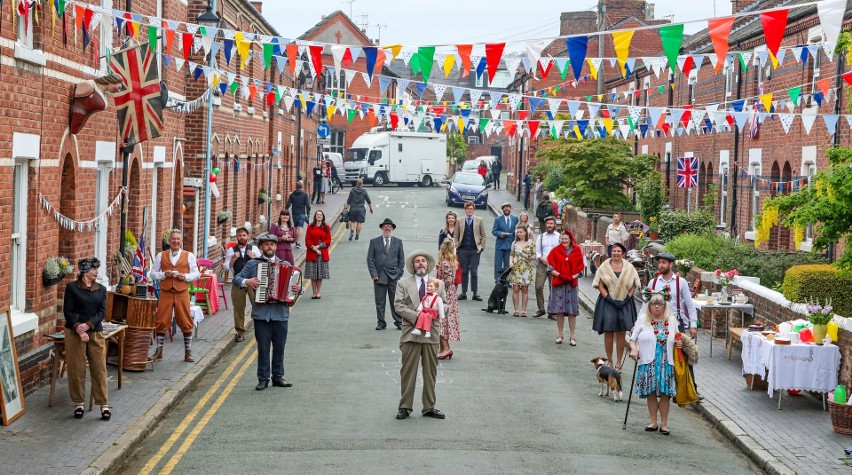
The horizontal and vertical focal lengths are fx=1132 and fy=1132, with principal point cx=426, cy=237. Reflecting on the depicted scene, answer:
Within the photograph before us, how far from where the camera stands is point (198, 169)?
27797 mm

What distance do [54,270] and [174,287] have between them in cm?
202

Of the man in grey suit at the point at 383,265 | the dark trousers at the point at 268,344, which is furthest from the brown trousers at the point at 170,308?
the man in grey suit at the point at 383,265

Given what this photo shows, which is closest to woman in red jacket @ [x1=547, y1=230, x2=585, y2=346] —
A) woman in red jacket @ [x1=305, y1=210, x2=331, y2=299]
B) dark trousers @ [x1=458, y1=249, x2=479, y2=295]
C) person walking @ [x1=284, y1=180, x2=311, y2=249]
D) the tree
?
dark trousers @ [x1=458, y1=249, x2=479, y2=295]

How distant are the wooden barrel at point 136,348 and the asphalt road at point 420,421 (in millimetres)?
974

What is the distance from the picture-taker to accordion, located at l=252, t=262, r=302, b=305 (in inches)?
569

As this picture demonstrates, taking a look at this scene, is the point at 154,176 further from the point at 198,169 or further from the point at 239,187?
the point at 239,187

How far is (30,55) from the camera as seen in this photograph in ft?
45.1

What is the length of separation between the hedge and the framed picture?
414 inches

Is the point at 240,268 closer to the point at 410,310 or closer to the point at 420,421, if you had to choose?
the point at 410,310

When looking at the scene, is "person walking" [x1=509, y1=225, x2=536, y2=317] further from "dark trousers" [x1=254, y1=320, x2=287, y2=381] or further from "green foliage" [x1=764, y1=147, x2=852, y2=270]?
"dark trousers" [x1=254, y1=320, x2=287, y2=381]

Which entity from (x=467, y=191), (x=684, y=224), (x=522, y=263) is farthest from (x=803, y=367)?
(x=467, y=191)

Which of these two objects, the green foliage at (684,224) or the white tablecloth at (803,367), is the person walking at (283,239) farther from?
the green foliage at (684,224)

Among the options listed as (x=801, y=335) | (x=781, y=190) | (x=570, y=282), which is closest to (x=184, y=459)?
(x=801, y=335)

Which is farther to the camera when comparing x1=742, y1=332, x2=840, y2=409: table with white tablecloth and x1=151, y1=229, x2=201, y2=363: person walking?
x1=151, y1=229, x2=201, y2=363: person walking
